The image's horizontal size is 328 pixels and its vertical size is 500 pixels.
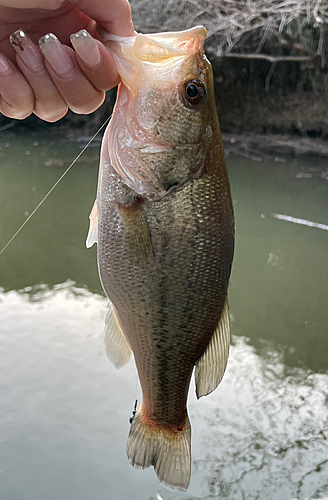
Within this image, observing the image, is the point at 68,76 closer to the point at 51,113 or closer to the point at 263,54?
the point at 51,113

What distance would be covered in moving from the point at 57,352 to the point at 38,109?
304 centimetres

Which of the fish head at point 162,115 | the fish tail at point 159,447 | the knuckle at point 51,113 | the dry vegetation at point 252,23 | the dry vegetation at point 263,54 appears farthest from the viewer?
the dry vegetation at point 263,54

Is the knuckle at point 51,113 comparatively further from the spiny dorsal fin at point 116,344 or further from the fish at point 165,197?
the spiny dorsal fin at point 116,344

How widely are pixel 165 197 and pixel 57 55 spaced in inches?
16.9

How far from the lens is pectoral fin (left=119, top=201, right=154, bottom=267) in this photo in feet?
3.75

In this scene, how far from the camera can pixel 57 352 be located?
12.9 ft

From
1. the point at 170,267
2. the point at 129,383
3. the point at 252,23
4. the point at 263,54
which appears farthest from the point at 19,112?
the point at 263,54

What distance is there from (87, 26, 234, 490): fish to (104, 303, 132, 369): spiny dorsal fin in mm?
73

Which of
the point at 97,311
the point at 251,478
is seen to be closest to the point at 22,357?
the point at 97,311

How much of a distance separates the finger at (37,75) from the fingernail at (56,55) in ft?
0.17

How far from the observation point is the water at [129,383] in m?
2.90

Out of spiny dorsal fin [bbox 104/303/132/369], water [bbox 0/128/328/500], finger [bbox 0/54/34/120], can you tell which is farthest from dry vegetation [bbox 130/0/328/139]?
spiny dorsal fin [bbox 104/303/132/369]

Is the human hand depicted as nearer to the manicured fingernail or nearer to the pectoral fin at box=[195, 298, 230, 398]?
the manicured fingernail

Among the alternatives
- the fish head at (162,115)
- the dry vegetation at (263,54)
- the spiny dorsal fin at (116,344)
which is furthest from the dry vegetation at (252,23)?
the spiny dorsal fin at (116,344)
